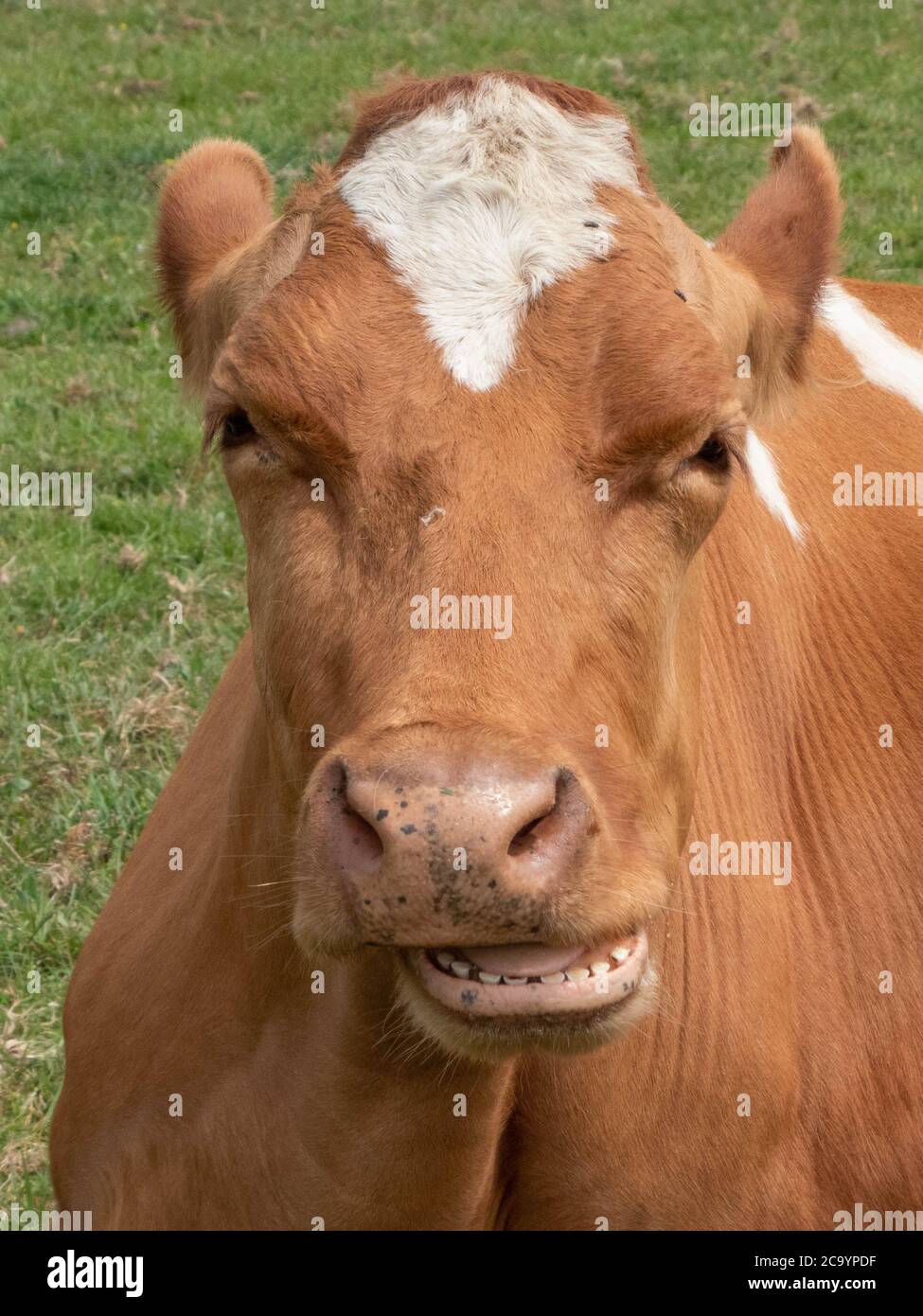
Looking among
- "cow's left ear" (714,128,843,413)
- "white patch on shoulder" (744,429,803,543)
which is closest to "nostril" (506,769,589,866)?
"cow's left ear" (714,128,843,413)

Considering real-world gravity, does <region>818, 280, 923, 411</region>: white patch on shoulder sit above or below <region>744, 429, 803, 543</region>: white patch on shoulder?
above

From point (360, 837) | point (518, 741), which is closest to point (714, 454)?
point (518, 741)

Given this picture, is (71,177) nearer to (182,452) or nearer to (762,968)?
(182,452)

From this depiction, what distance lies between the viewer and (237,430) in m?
2.81

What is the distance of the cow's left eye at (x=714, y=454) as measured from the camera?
2734 mm

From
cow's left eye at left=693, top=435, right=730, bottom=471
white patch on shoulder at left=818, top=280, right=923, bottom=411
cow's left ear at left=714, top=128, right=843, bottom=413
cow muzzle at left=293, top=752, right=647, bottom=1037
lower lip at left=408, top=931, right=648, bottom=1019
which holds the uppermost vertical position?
cow's left ear at left=714, top=128, right=843, bottom=413

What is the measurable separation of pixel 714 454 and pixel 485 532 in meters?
0.54

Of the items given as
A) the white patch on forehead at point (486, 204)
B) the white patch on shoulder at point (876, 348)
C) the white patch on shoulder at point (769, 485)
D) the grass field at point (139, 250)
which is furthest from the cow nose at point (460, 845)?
the white patch on shoulder at point (876, 348)

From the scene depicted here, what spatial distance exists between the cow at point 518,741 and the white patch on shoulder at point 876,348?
1.32 ft

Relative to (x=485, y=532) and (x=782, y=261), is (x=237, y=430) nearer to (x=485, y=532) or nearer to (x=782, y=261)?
(x=485, y=532)

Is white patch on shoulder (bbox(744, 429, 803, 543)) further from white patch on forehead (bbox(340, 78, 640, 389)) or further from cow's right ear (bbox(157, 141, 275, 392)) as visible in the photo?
cow's right ear (bbox(157, 141, 275, 392))

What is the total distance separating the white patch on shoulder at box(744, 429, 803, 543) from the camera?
388 centimetres

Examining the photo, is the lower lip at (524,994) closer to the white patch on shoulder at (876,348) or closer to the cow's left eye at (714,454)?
the cow's left eye at (714,454)

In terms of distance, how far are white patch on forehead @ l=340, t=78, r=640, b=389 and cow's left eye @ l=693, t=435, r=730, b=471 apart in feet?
1.17
